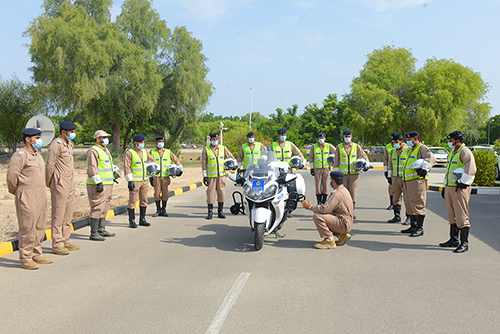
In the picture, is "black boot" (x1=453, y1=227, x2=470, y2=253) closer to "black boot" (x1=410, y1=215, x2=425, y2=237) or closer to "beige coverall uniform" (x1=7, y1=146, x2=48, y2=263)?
"black boot" (x1=410, y1=215, x2=425, y2=237)

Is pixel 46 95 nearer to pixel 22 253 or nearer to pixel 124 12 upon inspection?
pixel 124 12

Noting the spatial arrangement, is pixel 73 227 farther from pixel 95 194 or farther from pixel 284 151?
pixel 284 151

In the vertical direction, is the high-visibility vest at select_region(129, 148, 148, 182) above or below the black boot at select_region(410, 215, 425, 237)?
above

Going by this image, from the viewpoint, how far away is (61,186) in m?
6.84

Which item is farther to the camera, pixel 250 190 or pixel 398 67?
pixel 398 67

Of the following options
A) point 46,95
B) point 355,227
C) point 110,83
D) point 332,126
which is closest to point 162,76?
point 110,83

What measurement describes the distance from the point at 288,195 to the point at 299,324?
11.9ft

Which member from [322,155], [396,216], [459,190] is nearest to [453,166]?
[459,190]

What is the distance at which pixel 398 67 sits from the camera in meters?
45.7

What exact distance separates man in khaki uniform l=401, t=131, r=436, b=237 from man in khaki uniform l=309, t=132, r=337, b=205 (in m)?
2.80

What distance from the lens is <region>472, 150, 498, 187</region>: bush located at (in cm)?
1645

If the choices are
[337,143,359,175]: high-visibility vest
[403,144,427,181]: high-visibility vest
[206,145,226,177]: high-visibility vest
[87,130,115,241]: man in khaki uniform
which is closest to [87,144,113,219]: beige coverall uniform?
[87,130,115,241]: man in khaki uniform

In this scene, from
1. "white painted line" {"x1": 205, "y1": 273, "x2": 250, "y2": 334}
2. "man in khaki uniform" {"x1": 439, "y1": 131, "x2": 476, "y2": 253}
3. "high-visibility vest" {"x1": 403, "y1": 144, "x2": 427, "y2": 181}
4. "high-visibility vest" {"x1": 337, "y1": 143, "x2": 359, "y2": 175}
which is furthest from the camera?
"high-visibility vest" {"x1": 337, "y1": 143, "x2": 359, "y2": 175}

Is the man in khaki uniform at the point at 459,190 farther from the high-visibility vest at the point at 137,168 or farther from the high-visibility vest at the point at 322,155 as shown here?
the high-visibility vest at the point at 137,168
